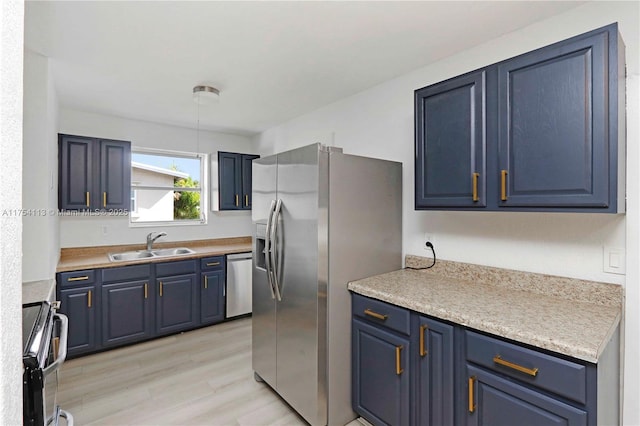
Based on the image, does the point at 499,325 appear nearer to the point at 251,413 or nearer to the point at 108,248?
the point at 251,413

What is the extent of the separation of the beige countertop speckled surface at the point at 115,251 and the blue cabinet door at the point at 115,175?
583mm

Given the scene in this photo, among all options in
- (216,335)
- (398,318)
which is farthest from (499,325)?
(216,335)

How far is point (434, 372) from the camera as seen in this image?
163 cm

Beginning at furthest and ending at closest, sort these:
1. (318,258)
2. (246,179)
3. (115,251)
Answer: (246,179) → (115,251) → (318,258)

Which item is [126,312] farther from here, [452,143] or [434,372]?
[452,143]

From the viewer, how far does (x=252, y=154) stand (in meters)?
4.70

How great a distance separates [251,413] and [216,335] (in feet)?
4.92

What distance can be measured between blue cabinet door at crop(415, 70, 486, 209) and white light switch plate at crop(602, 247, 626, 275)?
64 centimetres

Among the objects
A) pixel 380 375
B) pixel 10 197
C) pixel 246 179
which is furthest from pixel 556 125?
pixel 246 179

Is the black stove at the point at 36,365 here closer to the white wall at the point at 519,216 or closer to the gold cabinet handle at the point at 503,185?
the gold cabinet handle at the point at 503,185

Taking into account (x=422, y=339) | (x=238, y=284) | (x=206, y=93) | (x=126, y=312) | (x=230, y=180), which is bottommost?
(x=126, y=312)

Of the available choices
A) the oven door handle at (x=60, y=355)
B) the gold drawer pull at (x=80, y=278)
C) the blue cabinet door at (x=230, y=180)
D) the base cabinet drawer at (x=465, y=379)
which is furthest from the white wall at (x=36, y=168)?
the base cabinet drawer at (x=465, y=379)

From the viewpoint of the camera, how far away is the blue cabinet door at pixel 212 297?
3.72 metres

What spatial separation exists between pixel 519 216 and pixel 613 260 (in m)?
0.48
